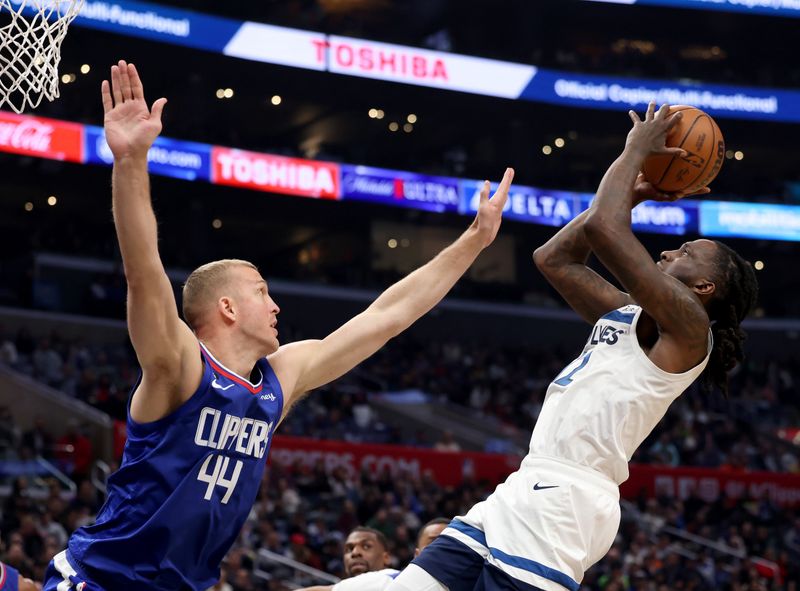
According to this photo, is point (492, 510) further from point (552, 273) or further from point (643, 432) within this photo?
point (552, 273)

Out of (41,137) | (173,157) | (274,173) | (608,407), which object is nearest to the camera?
(608,407)

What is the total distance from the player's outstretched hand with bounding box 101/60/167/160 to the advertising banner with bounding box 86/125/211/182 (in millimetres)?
21199

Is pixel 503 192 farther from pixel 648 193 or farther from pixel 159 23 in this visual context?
pixel 159 23

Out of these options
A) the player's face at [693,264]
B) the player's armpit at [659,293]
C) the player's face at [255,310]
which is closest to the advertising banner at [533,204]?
the player's face at [693,264]

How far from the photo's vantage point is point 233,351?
12.2 ft

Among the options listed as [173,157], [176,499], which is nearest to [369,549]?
[176,499]

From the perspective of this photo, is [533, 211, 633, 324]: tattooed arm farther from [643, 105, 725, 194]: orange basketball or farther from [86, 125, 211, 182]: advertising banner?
[86, 125, 211, 182]: advertising banner

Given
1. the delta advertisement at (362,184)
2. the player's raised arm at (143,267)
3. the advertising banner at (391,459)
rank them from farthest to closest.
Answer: the delta advertisement at (362,184) < the advertising banner at (391,459) < the player's raised arm at (143,267)

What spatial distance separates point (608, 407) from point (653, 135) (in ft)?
3.38

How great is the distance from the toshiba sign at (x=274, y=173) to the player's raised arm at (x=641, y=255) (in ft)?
72.7

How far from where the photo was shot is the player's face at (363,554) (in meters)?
6.26

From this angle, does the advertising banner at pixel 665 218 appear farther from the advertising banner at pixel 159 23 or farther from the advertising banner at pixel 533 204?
the advertising banner at pixel 159 23

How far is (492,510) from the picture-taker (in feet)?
13.7

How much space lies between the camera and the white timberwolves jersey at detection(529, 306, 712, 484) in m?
4.17
